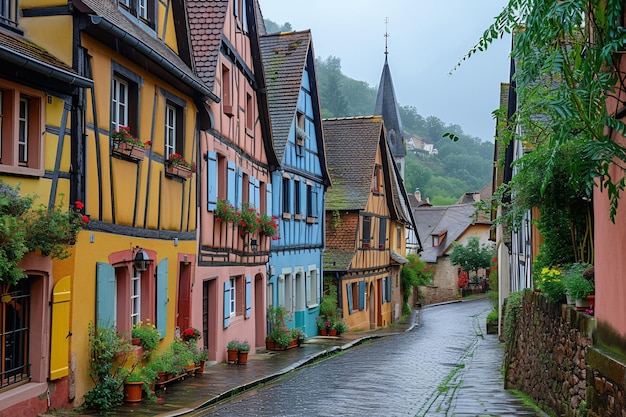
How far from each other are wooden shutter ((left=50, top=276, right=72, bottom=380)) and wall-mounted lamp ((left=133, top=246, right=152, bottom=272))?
7.12 ft

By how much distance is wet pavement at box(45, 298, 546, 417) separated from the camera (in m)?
11.0

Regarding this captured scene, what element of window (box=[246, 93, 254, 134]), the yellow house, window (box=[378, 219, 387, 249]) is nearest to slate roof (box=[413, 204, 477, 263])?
window (box=[378, 219, 387, 249])

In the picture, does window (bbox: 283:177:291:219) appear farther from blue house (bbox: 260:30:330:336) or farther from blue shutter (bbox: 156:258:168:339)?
blue shutter (bbox: 156:258:168:339)

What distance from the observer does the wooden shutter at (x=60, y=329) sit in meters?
9.57

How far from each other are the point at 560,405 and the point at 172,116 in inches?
321

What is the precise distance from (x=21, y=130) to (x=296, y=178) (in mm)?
15246

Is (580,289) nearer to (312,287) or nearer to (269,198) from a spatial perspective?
(269,198)

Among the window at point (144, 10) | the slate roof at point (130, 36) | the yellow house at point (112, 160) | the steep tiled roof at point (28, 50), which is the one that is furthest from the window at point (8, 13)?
the window at point (144, 10)

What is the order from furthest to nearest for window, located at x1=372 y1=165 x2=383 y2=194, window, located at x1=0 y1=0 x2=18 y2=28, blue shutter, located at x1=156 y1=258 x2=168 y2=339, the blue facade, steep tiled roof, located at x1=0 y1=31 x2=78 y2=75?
1. window, located at x1=372 y1=165 x2=383 y2=194
2. the blue facade
3. blue shutter, located at x1=156 y1=258 x2=168 y2=339
4. window, located at x1=0 y1=0 x2=18 y2=28
5. steep tiled roof, located at x1=0 y1=31 x2=78 y2=75

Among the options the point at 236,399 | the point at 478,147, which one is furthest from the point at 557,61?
the point at 478,147

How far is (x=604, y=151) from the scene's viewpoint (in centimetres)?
612

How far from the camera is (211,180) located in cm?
1585

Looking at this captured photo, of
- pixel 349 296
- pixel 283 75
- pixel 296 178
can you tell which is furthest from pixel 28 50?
pixel 349 296

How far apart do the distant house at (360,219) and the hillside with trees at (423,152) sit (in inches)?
2815
